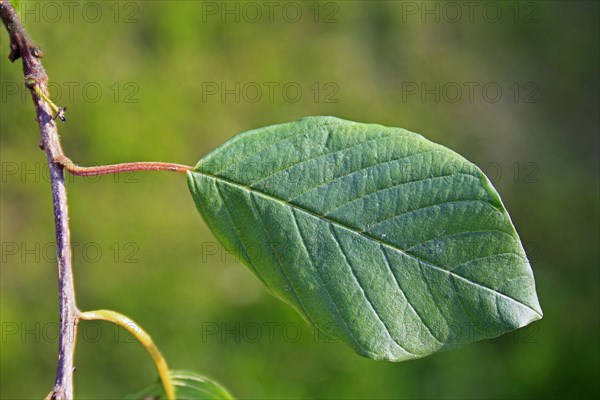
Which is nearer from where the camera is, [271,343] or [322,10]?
[271,343]

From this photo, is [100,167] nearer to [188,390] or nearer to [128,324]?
[128,324]

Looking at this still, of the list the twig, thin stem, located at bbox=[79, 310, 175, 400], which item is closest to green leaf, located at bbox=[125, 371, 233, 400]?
thin stem, located at bbox=[79, 310, 175, 400]

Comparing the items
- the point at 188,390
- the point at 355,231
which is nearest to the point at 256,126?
the point at 188,390

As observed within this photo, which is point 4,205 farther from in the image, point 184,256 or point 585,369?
point 585,369

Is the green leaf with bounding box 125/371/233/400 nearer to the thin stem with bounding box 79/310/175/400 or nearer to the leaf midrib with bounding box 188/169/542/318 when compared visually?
the thin stem with bounding box 79/310/175/400

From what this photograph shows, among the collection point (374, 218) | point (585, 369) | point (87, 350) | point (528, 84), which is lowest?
point (585, 369)

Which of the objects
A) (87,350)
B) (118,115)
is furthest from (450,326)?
(118,115)

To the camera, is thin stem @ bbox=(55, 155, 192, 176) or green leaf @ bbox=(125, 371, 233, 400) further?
green leaf @ bbox=(125, 371, 233, 400)
